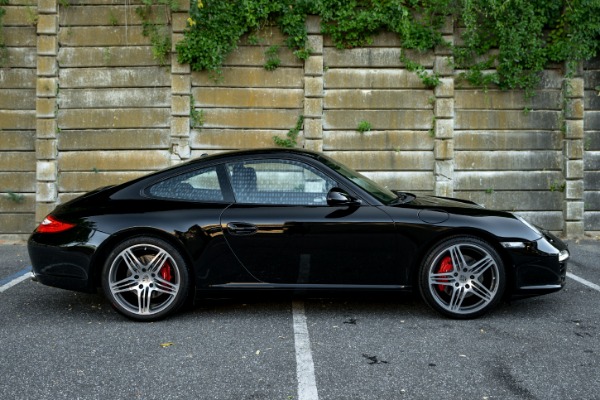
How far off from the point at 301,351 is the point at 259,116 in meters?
5.70

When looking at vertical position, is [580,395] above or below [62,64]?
below

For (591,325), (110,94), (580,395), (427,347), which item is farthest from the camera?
(110,94)

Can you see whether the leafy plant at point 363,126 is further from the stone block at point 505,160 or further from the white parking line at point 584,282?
the white parking line at point 584,282

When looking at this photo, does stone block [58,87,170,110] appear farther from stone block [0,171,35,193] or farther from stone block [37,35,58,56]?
stone block [0,171,35,193]

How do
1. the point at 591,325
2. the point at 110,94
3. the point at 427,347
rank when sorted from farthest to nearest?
the point at 110,94
the point at 591,325
the point at 427,347

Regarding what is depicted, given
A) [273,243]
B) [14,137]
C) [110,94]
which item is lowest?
[273,243]

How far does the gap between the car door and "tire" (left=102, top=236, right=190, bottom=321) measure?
17.8 inches

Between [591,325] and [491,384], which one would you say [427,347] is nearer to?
[491,384]

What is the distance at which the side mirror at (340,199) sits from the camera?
4660 mm

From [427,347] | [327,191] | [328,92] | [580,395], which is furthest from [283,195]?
[328,92]

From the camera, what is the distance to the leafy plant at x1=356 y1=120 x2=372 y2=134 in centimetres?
926

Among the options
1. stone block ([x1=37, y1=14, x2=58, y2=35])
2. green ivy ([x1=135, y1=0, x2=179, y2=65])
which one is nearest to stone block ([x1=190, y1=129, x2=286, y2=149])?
green ivy ([x1=135, y1=0, x2=179, y2=65])

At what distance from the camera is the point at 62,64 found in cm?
928

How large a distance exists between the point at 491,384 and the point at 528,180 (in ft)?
21.4
